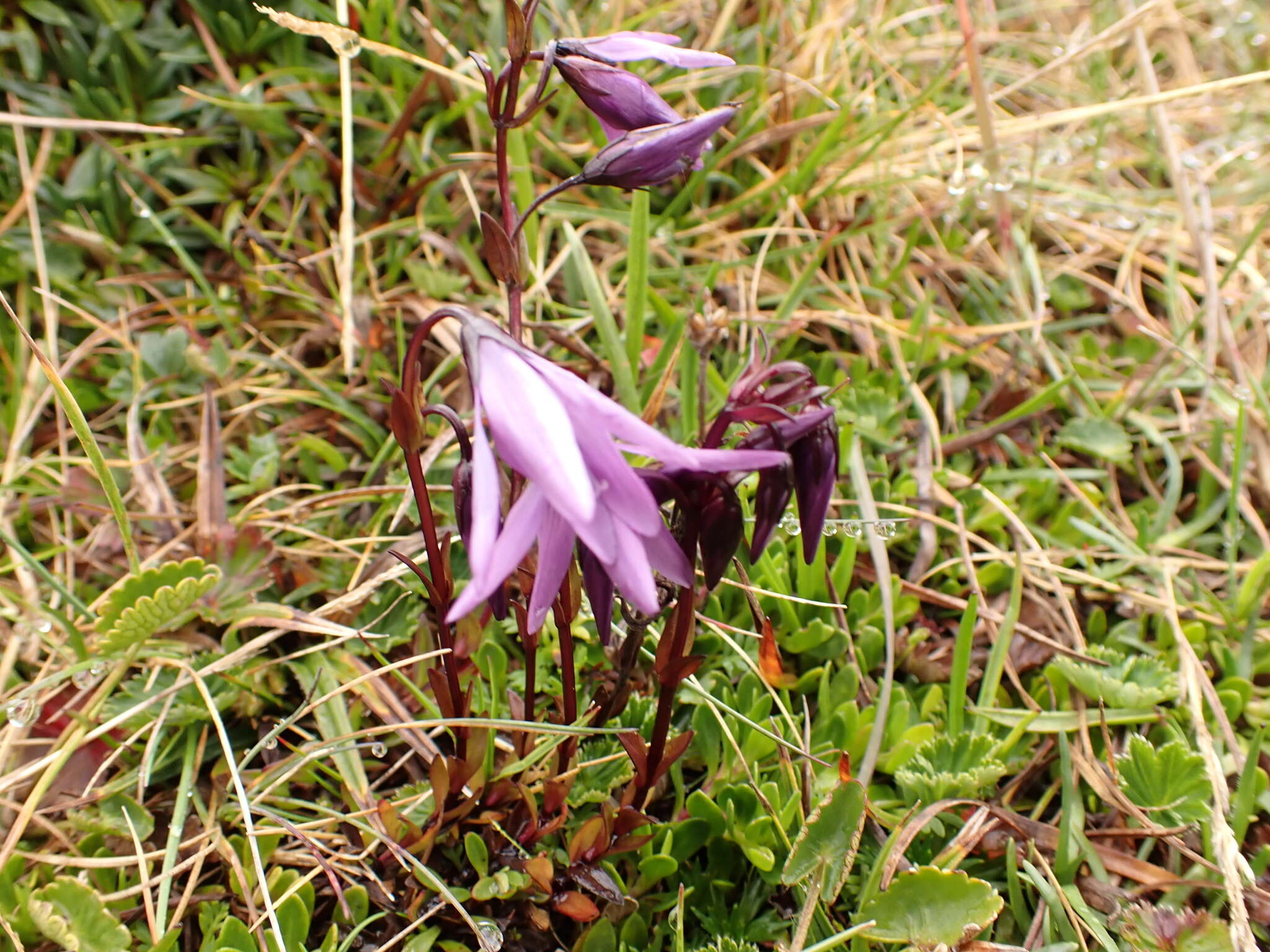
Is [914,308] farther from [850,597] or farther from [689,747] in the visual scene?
[689,747]

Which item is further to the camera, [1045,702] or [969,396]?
[969,396]

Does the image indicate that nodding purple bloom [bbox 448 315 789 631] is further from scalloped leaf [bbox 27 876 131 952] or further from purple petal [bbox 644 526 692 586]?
scalloped leaf [bbox 27 876 131 952]

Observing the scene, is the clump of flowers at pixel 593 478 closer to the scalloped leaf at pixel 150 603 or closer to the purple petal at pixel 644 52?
the purple petal at pixel 644 52

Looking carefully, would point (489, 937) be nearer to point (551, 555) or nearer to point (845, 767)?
point (845, 767)

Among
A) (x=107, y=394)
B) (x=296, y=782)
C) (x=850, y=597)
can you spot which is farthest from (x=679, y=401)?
(x=107, y=394)

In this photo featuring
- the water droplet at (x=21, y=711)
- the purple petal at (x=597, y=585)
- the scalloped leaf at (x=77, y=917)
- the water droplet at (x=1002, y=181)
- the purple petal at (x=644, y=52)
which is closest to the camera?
the purple petal at (x=597, y=585)

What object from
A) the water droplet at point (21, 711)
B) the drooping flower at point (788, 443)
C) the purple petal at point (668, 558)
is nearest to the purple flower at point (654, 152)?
the drooping flower at point (788, 443)

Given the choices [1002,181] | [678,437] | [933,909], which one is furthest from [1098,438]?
[933,909]
